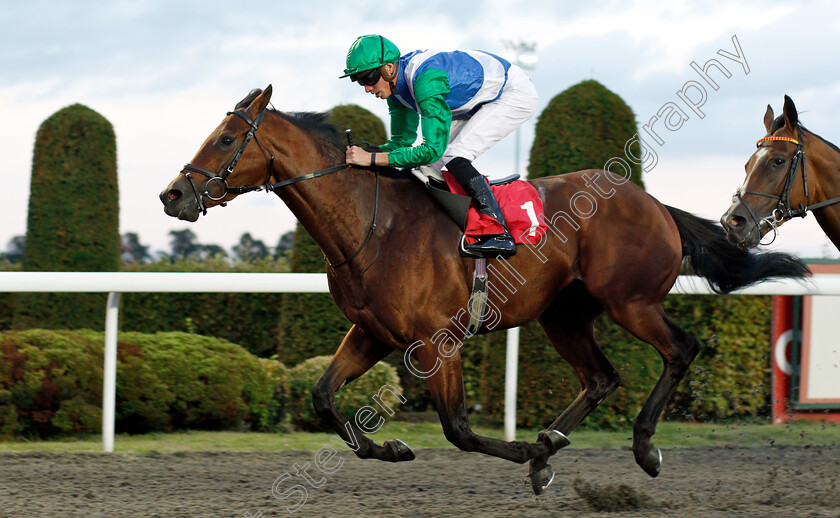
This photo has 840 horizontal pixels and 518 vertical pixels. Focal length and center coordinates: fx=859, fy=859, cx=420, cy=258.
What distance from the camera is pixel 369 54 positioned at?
3264 mm

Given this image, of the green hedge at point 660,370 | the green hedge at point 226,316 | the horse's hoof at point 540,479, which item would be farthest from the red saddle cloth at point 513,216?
the green hedge at point 226,316

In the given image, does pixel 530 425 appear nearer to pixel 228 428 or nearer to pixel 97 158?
pixel 228 428

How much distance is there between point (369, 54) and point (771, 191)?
69.1 inches

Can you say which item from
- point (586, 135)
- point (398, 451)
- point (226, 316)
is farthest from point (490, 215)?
point (226, 316)

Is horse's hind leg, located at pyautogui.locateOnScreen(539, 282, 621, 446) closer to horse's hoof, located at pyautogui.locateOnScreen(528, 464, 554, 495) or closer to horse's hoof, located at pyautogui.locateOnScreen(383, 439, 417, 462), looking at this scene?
horse's hoof, located at pyautogui.locateOnScreen(528, 464, 554, 495)

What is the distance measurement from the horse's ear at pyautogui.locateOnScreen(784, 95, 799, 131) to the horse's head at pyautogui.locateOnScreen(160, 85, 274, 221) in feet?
7.05

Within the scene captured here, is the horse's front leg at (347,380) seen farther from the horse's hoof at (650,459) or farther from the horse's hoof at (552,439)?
the horse's hoof at (650,459)

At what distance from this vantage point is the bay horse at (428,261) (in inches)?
125

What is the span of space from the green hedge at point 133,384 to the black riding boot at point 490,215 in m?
2.48

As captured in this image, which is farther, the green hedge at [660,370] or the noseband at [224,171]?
the green hedge at [660,370]

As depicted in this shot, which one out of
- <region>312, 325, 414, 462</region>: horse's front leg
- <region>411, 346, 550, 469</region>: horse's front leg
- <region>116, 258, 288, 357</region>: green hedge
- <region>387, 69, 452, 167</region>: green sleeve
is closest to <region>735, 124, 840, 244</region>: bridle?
<region>387, 69, 452, 167</region>: green sleeve

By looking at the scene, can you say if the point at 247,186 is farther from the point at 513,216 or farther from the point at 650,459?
the point at 650,459

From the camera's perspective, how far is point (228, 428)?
546 cm

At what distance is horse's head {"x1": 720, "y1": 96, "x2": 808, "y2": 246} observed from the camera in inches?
139
